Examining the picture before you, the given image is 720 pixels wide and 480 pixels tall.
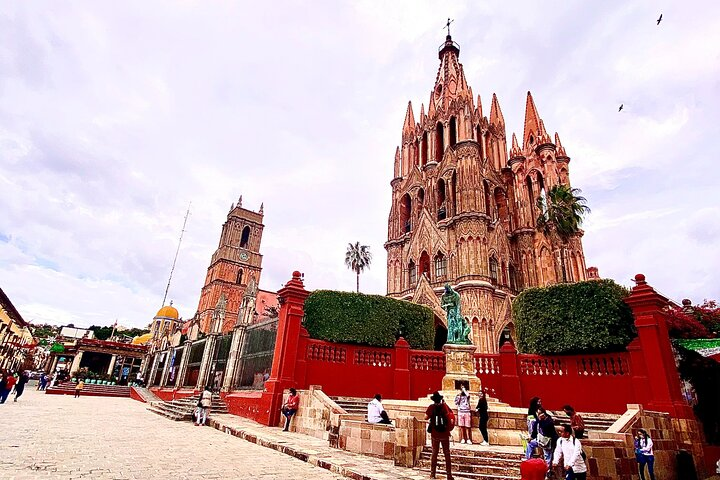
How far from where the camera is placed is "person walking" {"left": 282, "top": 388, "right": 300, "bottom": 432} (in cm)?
1124

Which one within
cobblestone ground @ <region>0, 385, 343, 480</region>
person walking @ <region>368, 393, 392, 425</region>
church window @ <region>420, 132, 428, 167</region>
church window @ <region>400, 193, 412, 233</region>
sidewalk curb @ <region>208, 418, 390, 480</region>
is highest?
church window @ <region>420, 132, 428, 167</region>

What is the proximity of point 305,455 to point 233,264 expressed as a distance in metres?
63.7

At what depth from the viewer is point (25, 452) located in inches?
254

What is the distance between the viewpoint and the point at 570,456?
5.65m

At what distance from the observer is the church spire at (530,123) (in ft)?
118

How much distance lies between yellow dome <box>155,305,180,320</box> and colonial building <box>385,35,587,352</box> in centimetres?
3887

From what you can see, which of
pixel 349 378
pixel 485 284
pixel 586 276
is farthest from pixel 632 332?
pixel 586 276

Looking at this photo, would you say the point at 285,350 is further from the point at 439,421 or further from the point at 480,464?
the point at 439,421

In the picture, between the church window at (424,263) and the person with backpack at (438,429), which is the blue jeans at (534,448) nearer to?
the person with backpack at (438,429)

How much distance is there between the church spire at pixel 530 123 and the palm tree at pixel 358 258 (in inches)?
948

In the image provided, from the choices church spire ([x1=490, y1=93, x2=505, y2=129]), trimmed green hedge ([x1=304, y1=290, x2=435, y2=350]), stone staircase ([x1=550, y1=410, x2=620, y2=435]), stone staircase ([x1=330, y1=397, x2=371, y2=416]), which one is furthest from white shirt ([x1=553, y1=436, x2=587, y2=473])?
church spire ([x1=490, y1=93, x2=505, y2=129])

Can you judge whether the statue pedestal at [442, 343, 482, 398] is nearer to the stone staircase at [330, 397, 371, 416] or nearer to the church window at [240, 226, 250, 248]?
the stone staircase at [330, 397, 371, 416]

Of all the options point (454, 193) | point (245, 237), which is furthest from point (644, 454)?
point (245, 237)

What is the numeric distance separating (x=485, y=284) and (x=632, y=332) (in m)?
15.0
